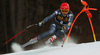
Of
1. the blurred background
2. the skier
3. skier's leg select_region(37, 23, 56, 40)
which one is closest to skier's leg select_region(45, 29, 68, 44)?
the skier

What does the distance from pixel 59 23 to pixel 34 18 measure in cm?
121

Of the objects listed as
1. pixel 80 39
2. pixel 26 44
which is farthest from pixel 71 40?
pixel 26 44

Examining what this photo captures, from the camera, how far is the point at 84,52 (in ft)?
11.8

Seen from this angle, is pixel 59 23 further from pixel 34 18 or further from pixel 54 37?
pixel 34 18

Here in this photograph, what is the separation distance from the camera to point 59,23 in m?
4.66

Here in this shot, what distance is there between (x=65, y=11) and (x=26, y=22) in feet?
5.41

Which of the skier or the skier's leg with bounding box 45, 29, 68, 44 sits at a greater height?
the skier

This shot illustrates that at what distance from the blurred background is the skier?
0.22 metres

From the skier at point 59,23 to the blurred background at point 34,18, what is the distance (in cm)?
22

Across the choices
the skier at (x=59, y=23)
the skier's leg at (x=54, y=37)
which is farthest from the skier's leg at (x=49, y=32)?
the skier's leg at (x=54, y=37)

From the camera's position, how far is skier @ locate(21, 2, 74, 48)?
439cm

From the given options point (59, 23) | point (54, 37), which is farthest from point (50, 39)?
point (59, 23)

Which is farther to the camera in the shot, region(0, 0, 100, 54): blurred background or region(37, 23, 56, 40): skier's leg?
region(0, 0, 100, 54): blurred background

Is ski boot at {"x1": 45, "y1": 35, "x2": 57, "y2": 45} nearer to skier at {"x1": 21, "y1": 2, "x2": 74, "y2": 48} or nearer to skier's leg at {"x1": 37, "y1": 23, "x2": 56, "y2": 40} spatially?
skier at {"x1": 21, "y1": 2, "x2": 74, "y2": 48}
